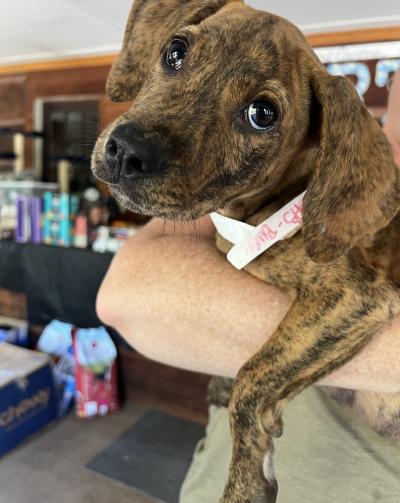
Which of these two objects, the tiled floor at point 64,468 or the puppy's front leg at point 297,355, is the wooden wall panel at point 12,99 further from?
the puppy's front leg at point 297,355

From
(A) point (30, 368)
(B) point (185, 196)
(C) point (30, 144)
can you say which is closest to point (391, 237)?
(B) point (185, 196)

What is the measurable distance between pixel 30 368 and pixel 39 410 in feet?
1.07

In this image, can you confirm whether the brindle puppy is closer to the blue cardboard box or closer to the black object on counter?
the blue cardboard box

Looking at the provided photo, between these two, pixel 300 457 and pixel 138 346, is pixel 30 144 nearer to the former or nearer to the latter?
pixel 138 346

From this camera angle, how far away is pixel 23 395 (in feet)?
10.8

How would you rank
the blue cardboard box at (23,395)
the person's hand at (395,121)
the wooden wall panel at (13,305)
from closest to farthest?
the person's hand at (395,121) < the blue cardboard box at (23,395) < the wooden wall panel at (13,305)

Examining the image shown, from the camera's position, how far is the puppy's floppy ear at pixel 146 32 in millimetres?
1238

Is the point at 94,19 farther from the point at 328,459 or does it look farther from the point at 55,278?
the point at 328,459

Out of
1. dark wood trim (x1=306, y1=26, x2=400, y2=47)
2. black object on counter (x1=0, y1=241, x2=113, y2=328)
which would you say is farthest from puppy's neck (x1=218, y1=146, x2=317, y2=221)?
dark wood trim (x1=306, y1=26, x2=400, y2=47)

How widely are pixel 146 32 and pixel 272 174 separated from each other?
0.54 meters

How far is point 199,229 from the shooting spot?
4.83 feet

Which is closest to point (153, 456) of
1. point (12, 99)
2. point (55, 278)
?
point (55, 278)

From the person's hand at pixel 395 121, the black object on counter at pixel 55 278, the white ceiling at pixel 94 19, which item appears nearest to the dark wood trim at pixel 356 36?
the white ceiling at pixel 94 19

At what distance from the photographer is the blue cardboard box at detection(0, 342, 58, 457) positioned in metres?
3.18
